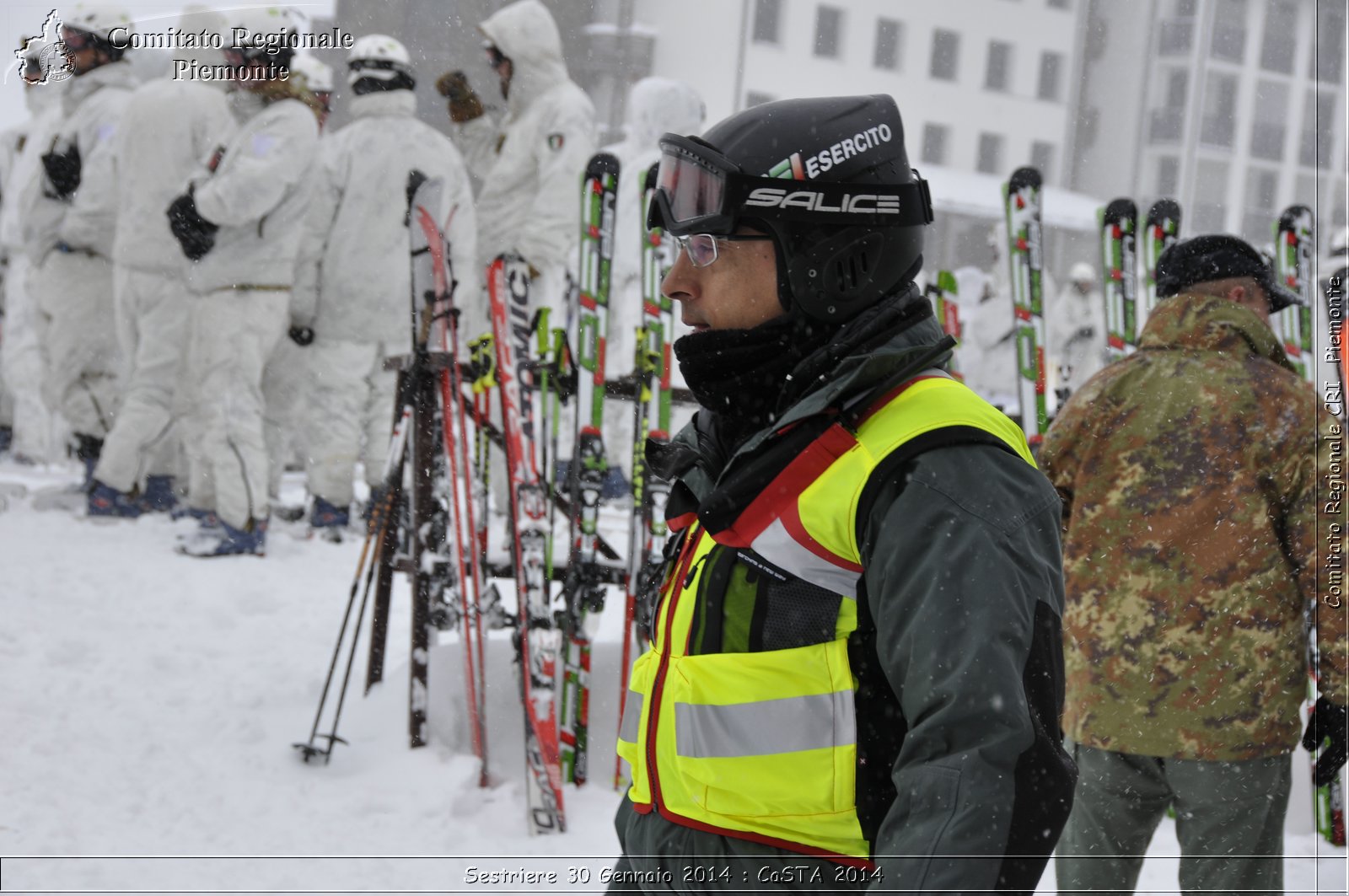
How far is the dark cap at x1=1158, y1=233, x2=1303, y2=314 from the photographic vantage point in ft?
9.25

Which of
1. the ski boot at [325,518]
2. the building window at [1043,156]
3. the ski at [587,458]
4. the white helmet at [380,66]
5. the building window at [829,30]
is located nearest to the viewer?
the ski at [587,458]

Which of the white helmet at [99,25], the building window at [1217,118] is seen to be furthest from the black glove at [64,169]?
the building window at [1217,118]

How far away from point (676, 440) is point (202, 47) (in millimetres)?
6068

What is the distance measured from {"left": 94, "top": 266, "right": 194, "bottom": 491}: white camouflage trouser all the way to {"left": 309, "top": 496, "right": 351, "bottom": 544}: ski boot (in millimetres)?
934

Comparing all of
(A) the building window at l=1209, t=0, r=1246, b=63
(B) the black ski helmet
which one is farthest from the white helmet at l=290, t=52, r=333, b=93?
(A) the building window at l=1209, t=0, r=1246, b=63

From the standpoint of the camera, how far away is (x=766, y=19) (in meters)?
12.1

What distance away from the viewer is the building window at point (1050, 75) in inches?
677

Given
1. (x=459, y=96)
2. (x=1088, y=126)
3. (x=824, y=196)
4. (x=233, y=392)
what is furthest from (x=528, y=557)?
(x=1088, y=126)

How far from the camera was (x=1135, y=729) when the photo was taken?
2701 millimetres

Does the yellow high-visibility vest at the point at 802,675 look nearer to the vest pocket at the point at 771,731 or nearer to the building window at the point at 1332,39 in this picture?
the vest pocket at the point at 771,731

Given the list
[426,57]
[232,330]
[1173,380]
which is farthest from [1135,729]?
[426,57]

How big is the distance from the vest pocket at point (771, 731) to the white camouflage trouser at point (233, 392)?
5214mm

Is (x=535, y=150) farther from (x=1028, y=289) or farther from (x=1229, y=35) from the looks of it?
(x=1229, y=35)

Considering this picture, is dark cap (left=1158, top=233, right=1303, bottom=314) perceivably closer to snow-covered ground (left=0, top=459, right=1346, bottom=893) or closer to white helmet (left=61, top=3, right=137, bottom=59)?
snow-covered ground (left=0, top=459, right=1346, bottom=893)
